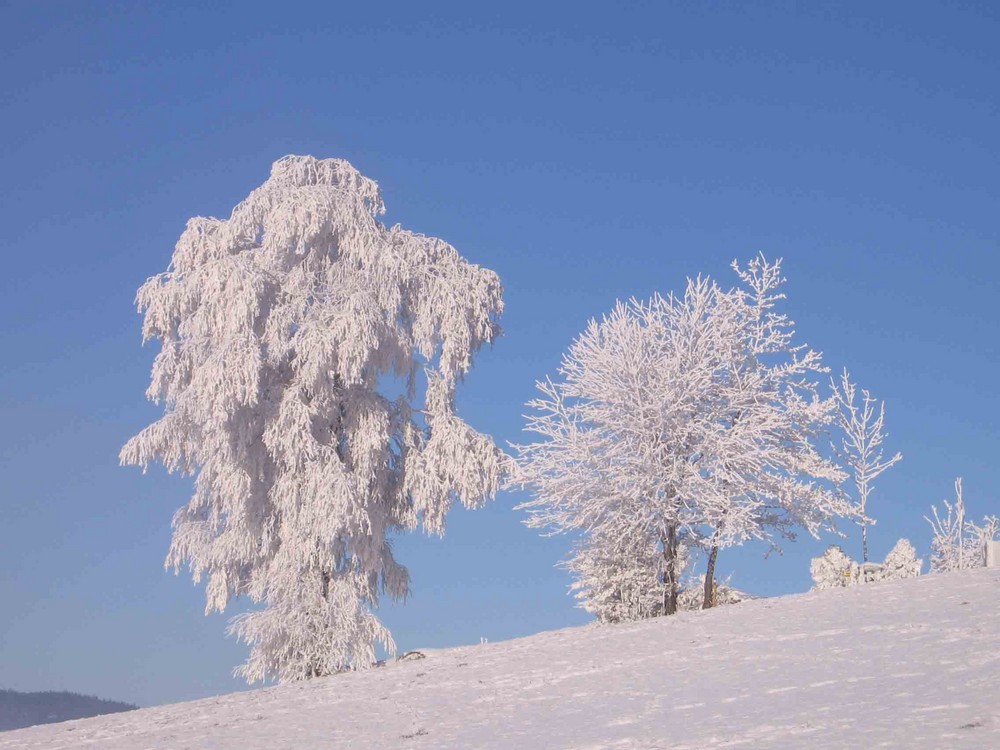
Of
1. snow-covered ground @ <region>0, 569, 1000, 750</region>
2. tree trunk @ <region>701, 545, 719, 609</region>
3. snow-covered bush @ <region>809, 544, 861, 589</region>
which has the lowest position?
snow-covered ground @ <region>0, 569, 1000, 750</region>

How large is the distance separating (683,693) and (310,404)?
49.4ft

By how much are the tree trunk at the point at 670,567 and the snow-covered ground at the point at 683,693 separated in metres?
4.65

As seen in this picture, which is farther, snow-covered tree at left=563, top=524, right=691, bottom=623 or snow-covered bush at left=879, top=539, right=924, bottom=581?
snow-covered bush at left=879, top=539, right=924, bottom=581

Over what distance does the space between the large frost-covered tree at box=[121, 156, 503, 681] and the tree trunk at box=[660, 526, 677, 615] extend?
438 centimetres

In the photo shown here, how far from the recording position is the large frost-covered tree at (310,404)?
984 inches

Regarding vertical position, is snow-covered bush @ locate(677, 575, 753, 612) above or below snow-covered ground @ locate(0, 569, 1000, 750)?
above

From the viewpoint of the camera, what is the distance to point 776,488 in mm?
24484

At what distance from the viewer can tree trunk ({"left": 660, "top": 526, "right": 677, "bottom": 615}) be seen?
2484 cm

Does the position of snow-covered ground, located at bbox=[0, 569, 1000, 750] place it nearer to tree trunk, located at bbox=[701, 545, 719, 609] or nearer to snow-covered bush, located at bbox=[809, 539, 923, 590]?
tree trunk, located at bbox=[701, 545, 719, 609]

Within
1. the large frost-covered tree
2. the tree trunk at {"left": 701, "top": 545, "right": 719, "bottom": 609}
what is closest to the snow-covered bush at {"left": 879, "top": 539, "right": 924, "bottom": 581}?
the tree trunk at {"left": 701, "top": 545, "right": 719, "bottom": 609}

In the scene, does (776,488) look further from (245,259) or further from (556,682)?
(245,259)

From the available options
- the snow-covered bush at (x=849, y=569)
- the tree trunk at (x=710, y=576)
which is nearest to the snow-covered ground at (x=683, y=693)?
the tree trunk at (x=710, y=576)

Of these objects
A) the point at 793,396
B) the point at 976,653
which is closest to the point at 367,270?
the point at 793,396

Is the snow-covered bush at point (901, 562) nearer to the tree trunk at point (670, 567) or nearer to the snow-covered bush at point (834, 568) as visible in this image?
the snow-covered bush at point (834, 568)
